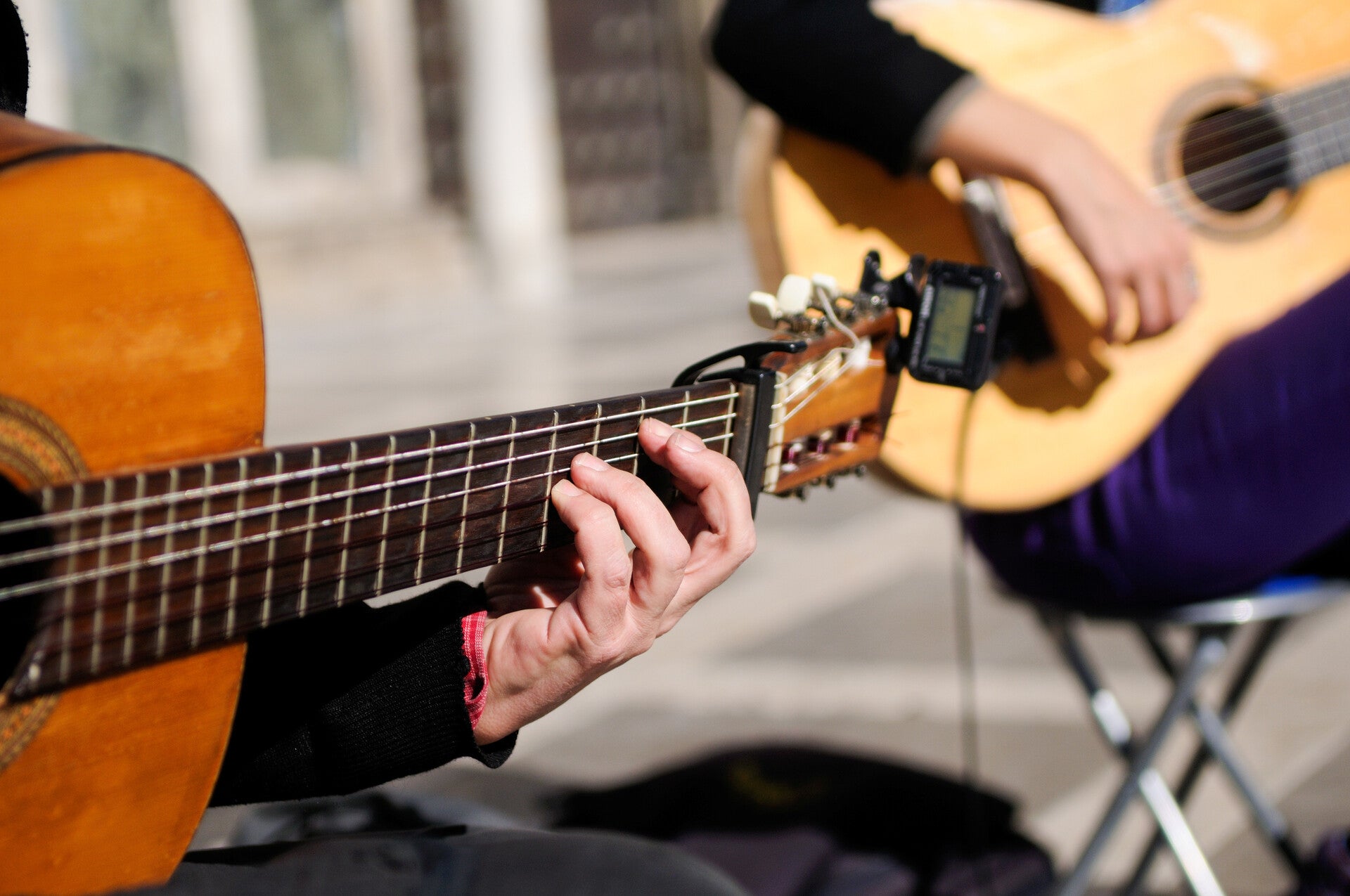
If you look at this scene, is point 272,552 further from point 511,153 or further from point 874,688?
point 511,153

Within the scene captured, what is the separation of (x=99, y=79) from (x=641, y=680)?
612 cm

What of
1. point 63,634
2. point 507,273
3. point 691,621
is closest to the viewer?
point 63,634

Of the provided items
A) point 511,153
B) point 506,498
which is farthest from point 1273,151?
point 511,153

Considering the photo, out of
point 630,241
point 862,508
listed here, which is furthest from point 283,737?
point 630,241

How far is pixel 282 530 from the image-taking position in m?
0.86

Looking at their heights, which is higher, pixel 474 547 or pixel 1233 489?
pixel 474 547

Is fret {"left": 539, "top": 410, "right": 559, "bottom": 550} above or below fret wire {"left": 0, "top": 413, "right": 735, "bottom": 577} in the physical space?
below

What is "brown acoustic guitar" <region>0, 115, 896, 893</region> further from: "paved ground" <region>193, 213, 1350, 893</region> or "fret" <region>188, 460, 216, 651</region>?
Answer: "paved ground" <region>193, 213, 1350, 893</region>

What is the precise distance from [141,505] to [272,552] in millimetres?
94

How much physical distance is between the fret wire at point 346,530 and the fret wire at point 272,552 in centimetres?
5

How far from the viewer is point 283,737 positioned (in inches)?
41.5

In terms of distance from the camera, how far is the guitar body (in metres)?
0.78

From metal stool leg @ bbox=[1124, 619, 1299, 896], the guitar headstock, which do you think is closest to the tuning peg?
the guitar headstock

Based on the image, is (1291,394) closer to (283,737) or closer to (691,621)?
(283,737)
